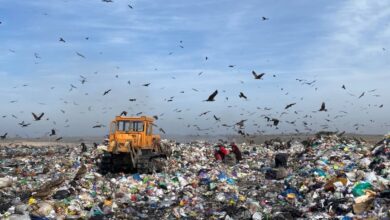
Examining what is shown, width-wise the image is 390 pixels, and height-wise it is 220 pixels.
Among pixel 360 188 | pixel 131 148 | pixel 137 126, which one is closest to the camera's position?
pixel 360 188

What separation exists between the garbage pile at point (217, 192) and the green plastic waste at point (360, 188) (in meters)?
0.02

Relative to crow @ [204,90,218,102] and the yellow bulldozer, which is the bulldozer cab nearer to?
the yellow bulldozer

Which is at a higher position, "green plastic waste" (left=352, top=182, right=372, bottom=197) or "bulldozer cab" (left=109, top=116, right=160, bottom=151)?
"bulldozer cab" (left=109, top=116, right=160, bottom=151)

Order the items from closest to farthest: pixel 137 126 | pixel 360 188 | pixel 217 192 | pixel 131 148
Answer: pixel 360 188, pixel 217 192, pixel 131 148, pixel 137 126

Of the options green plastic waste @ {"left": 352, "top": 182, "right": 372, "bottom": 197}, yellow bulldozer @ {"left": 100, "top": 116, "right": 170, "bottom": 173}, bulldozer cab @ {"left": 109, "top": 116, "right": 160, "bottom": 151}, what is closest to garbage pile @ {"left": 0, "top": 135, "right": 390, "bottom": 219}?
green plastic waste @ {"left": 352, "top": 182, "right": 372, "bottom": 197}

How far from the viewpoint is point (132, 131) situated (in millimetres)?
14531

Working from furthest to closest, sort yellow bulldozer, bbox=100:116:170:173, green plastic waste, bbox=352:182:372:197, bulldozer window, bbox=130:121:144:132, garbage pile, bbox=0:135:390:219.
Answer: bulldozer window, bbox=130:121:144:132 → yellow bulldozer, bbox=100:116:170:173 → green plastic waste, bbox=352:182:372:197 → garbage pile, bbox=0:135:390:219

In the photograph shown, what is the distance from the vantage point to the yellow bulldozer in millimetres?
14062

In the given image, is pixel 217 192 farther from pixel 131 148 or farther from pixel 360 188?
pixel 131 148

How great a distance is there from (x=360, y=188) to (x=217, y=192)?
357cm

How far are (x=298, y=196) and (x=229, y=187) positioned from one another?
2061mm

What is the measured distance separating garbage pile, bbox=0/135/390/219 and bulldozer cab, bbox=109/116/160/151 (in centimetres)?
115

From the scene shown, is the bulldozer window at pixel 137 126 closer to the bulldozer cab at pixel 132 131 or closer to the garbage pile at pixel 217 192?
the bulldozer cab at pixel 132 131

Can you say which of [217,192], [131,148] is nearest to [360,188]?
[217,192]
